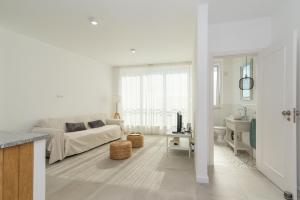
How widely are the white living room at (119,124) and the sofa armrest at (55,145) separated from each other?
19 mm

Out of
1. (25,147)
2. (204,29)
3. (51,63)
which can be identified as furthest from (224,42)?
(51,63)

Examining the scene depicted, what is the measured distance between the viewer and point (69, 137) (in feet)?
11.8

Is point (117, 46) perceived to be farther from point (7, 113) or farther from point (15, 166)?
point (15, 166)

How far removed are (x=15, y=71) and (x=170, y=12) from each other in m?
3.17

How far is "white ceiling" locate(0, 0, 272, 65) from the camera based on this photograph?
8.06ft

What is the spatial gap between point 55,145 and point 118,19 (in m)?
2.53

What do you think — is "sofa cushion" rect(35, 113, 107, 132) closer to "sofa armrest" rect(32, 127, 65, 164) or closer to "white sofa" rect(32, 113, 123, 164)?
"white sofa" rect(32, 113, 123, 164)

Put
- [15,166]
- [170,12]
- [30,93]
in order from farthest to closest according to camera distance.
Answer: [30,93], [170,12], [15,166]

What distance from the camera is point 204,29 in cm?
238

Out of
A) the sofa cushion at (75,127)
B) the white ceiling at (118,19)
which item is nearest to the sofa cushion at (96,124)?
the sofa cushion at (75,127)

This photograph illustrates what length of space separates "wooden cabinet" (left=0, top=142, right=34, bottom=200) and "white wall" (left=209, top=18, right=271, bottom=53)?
2.94m

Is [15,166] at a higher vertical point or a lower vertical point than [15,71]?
lower

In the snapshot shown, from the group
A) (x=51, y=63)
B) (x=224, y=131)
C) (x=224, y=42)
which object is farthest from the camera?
(x=224, y=131)

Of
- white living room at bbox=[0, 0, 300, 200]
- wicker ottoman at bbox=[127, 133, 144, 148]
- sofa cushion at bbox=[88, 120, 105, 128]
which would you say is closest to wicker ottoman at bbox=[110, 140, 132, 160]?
white living room at bbox=[0, 0, 300, 200]
